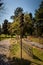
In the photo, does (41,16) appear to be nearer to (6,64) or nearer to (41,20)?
(41,20)

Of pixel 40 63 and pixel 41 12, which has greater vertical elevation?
pixel 41 12

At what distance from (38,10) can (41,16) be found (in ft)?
8.37

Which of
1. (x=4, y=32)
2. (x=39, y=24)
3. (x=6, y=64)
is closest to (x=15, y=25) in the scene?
(x=39, y=24)

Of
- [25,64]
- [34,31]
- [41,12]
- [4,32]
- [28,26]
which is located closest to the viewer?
[25,64]

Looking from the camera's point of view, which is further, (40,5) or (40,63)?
(40,5)

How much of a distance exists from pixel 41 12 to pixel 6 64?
41973 mm

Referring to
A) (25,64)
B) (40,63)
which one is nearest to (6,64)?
(25,64)

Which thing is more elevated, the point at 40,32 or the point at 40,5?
the point at 40,5

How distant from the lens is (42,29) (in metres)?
58.2

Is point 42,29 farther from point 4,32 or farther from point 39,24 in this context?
point 4,32

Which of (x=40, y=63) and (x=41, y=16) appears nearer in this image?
(x=40, y=63)

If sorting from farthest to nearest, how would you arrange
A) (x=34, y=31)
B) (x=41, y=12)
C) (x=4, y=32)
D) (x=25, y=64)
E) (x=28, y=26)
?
1. (x=4, y=32)
2. (x=34, y=31)
3. (x=28, y=26)
4. (x=41, y=12)
5. (x=25, y=64)

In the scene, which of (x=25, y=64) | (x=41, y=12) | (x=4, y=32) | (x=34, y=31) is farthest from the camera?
(x=4, y=32)

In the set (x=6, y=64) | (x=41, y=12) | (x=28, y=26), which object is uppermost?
(x=41, y=12)
